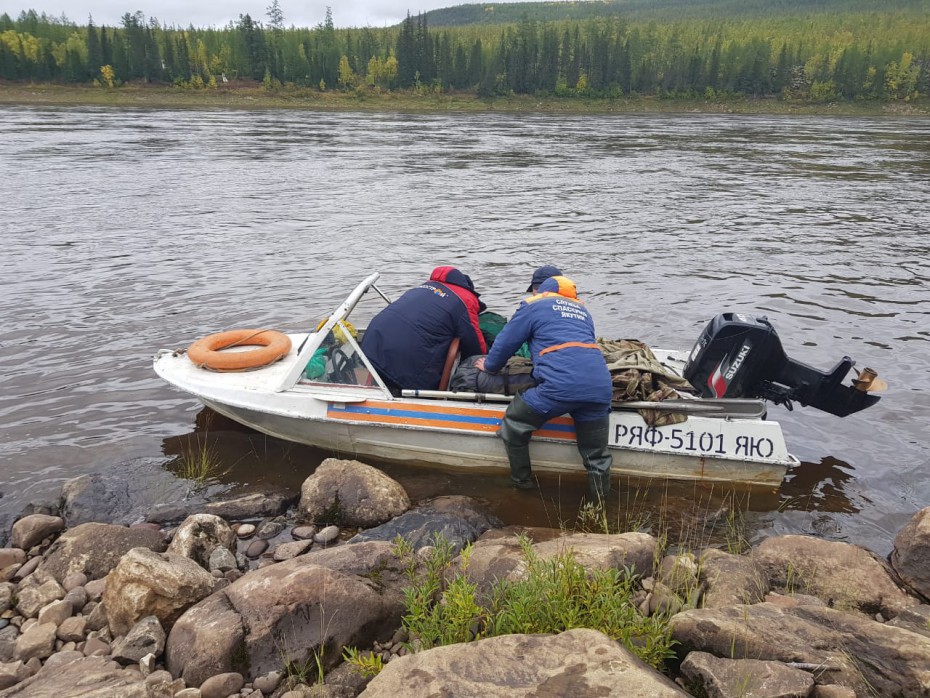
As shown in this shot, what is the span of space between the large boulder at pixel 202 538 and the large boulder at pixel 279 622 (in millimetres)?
926

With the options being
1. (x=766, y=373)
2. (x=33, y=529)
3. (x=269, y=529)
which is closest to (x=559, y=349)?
(x=766, y=373)

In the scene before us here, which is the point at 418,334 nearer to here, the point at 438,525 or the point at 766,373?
the point at 438,525

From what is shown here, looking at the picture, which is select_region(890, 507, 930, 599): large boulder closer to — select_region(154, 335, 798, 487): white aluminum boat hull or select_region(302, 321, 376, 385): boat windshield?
select_region(154, 335, 798, 487): white aluminum boat hull

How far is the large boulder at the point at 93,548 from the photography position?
16.6 ft

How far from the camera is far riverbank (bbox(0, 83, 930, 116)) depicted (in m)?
81.2

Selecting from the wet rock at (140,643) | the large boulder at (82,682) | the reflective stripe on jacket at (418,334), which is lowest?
the wet rock at (140,643)

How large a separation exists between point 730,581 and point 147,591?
12.9 feet

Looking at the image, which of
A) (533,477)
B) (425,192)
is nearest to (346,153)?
(425,192)

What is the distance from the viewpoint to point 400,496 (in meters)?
6.23

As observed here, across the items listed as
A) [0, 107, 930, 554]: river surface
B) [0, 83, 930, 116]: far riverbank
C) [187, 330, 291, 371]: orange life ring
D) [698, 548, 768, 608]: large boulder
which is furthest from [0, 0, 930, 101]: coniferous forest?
[698, 548, 768, 608]: large boulder

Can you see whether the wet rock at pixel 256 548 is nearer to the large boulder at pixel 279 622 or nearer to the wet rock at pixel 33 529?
the large boulder at pixel 279 622

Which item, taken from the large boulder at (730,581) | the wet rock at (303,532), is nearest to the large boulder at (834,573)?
the large boulder at (730,581)

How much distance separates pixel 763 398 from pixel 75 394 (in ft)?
27.8

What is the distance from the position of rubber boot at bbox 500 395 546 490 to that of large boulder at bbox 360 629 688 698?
9.45 ft
